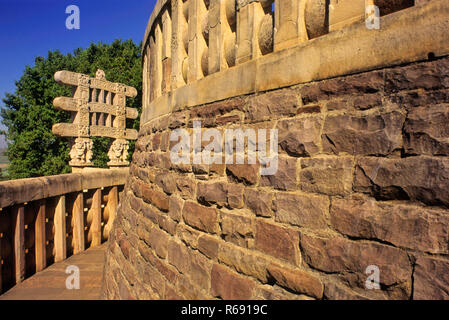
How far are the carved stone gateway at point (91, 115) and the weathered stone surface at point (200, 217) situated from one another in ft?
22.7

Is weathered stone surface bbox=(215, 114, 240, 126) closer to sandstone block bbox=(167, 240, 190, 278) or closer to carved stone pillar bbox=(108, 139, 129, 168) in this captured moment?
sandstone block bbox=(167, 240, 190, 278)

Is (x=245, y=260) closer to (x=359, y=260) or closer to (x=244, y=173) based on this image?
(x=244, y=173)

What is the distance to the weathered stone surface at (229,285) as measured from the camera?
1.71m

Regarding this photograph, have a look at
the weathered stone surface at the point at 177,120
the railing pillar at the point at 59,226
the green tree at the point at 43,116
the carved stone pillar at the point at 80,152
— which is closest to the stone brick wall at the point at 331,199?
the weathered stone surface at the point at 177,120

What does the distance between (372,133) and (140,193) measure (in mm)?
2580

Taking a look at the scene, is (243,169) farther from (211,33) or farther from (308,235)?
(211,33)

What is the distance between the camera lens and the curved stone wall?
1.11m

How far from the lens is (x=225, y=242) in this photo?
1.91 meters

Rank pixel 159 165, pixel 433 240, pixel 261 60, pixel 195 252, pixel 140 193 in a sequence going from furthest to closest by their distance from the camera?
pixel 140 193, pixel 159 165, pixel 195 252, pixel 261 60, pixel 433 240

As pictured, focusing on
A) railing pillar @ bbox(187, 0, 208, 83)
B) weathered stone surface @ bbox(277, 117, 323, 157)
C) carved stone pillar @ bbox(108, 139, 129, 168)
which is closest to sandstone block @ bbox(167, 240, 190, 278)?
weathered stone surface @ bbox(277, 117, 323, 157)

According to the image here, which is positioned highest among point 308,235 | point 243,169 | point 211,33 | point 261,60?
point 211,33

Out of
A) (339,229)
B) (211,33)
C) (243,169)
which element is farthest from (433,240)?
(211,33)

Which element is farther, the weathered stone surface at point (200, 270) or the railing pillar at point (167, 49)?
the railing pillar at point (167, 49)

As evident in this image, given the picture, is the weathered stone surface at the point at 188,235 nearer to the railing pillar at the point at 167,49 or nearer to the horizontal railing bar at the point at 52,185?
the railing pillar at the point at 167,49
